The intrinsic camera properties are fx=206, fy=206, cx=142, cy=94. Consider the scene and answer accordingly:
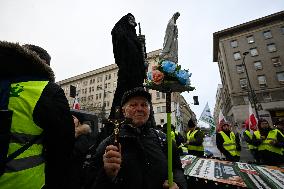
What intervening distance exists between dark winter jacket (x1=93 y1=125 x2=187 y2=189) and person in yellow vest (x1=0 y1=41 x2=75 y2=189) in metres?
0.47

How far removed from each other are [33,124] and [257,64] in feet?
138

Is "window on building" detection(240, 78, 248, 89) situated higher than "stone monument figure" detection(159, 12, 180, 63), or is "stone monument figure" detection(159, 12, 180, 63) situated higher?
"window on building" detection(240, 78, 248, 89)

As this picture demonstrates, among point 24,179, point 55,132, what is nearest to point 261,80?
point 55,132

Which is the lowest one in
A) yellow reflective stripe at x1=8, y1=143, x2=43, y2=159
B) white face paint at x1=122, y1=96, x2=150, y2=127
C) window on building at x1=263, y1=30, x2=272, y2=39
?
yellow reflective stripe at x1=8, y1=143, x2=43, y2=159

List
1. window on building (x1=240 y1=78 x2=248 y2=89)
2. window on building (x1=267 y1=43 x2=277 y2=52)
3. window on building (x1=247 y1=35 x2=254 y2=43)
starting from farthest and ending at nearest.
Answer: window on building (x1=247 y1=35 x2=254 y2=43)
window on building (x1=240 y1=78 x2=248 y2=89)
window on building (x1=267 y1=43 x2=277 y2=52)

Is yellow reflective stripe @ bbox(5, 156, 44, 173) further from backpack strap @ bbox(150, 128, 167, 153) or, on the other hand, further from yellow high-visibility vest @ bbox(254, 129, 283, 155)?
yellow high-visibility vest @ bbox(254, 129, 283, 155)

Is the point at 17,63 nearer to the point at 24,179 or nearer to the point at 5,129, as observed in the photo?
the point at 5,129

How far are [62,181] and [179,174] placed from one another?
3.91ft

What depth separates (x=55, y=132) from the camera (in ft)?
4.35

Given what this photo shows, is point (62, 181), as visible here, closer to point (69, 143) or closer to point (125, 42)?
point (69, 143)

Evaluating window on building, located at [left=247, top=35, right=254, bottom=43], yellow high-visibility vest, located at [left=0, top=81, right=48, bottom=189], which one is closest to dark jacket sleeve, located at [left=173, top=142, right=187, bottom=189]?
yellow high-visibility vest, located at [left=0, top=81, right=48, bottom=189]

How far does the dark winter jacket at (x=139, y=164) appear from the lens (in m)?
1.85

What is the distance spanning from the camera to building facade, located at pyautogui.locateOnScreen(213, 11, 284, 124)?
113ft

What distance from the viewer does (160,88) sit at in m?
2.40
